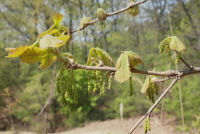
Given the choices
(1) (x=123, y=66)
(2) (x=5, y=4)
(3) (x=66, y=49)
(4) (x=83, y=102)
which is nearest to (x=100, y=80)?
(1) (x=123, y=66)

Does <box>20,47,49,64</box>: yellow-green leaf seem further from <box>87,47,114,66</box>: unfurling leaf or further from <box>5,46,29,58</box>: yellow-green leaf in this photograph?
<box>87,47,114,66</box>: unfurling leaf

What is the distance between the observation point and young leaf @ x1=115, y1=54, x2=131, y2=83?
38cm

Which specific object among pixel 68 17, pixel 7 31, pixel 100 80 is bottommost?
pixel 100 80

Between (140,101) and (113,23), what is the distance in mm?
4797

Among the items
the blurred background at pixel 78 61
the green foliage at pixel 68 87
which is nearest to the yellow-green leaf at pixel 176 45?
the green foliage at pixel 68 87

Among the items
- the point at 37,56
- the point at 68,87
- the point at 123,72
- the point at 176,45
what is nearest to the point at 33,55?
the point at 37,56

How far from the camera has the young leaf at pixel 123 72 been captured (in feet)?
1.25

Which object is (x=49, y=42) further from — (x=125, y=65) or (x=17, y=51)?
(x=125, y=65)

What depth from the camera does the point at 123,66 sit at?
41 cm

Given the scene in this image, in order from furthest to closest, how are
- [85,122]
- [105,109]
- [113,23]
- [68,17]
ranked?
[113,23] → [68,17] → [105,109] → [85,122]

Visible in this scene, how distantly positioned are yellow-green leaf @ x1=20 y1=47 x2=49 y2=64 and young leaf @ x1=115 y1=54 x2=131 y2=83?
0.58ft

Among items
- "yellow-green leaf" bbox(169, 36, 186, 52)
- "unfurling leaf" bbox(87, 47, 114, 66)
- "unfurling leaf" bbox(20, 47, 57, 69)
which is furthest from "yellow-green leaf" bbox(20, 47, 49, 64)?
"yellow-green leaf" bbox(169, 36, 186, 52)

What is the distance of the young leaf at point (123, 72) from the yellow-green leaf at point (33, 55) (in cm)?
18

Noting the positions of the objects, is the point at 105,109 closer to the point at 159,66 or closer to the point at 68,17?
the point at 159,66
